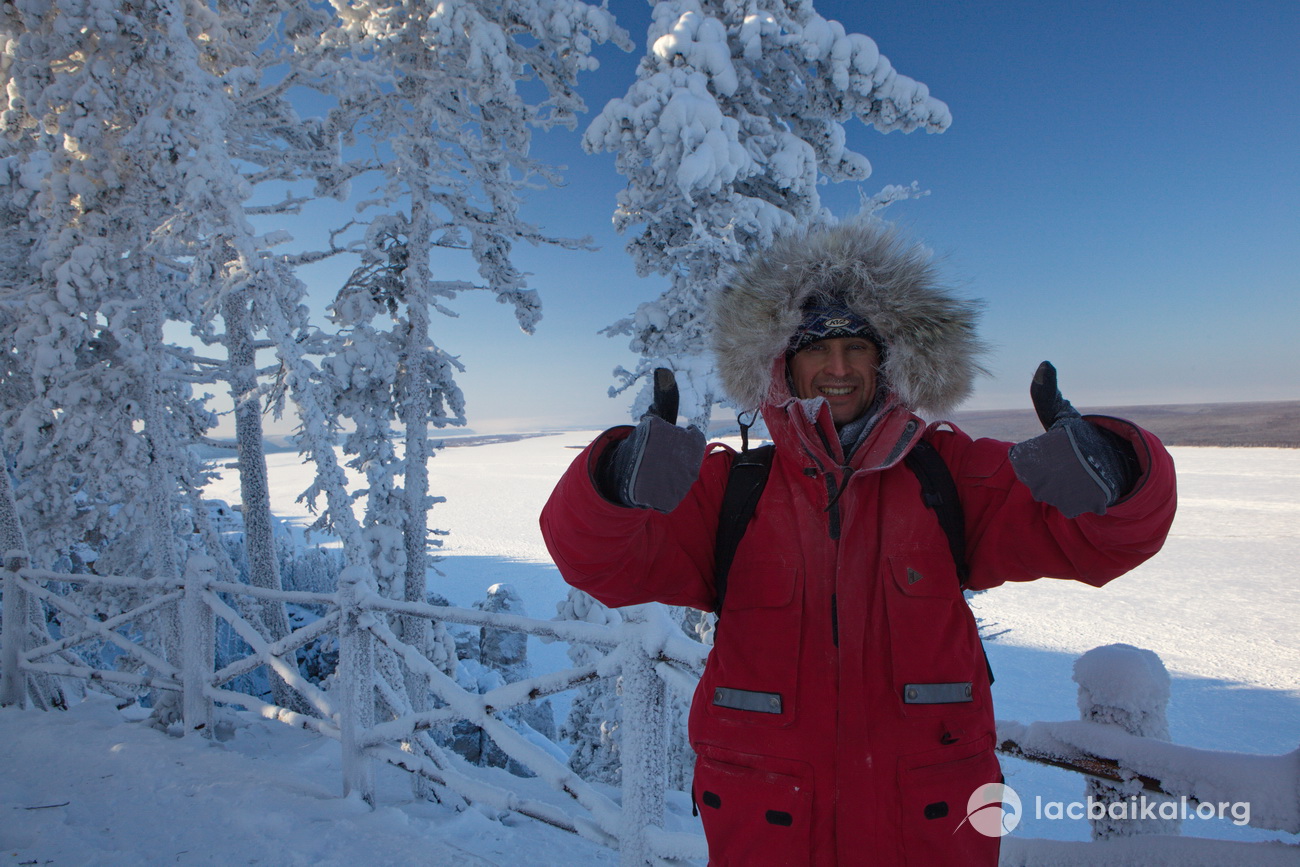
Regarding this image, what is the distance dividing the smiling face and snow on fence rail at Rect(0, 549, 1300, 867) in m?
1.19

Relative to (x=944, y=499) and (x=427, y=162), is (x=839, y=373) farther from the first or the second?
(x=427, y=162)

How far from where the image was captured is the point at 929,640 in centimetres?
147

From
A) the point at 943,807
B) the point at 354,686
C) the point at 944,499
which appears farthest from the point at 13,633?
the point at 944,499

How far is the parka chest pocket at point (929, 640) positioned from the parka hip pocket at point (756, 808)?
356 millimetres

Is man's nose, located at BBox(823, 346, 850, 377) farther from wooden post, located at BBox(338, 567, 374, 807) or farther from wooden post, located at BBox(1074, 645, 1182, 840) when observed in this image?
wooden post, located at BBox(338, 567, 374, 807)

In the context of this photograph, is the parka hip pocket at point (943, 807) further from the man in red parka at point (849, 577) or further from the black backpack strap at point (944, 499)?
the black backpack strap at point (944, 499)

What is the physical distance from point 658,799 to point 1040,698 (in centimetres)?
1584

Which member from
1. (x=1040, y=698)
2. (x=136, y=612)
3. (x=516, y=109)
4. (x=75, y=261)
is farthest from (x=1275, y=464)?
(x=75, y=261)

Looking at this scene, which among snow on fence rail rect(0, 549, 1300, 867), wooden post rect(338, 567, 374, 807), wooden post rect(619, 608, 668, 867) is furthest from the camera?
wooden post rect(338, 567, 374, 807)

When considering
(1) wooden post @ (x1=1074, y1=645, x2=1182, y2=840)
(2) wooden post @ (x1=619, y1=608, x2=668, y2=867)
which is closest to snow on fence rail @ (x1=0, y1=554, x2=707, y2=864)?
(2) wooden post @ (x1=619, y1=608, x2=668, y2=867)

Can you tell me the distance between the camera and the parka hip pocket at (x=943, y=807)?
1.37 meters

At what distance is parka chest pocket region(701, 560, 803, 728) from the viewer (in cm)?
146

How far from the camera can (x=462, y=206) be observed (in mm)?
10625

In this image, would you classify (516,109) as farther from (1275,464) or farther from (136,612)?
(1275,464)
